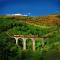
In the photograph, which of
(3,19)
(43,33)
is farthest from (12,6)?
(43,33)

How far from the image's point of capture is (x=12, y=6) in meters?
7.96

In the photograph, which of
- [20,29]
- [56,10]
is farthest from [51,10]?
[20,29]

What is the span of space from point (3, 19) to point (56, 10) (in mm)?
1069

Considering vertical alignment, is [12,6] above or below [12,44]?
above

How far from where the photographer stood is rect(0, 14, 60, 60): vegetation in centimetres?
773

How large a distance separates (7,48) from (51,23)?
3.26ft

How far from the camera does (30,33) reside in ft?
25.9

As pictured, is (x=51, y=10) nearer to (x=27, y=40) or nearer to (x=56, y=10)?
(x=56, y=10)

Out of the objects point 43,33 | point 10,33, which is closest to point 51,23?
point 43,33

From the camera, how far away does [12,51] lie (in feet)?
25.8

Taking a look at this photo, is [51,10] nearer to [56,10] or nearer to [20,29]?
[56,10]

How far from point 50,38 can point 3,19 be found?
102cm

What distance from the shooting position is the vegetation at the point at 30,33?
773cm

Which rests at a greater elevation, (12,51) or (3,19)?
(3,19)
